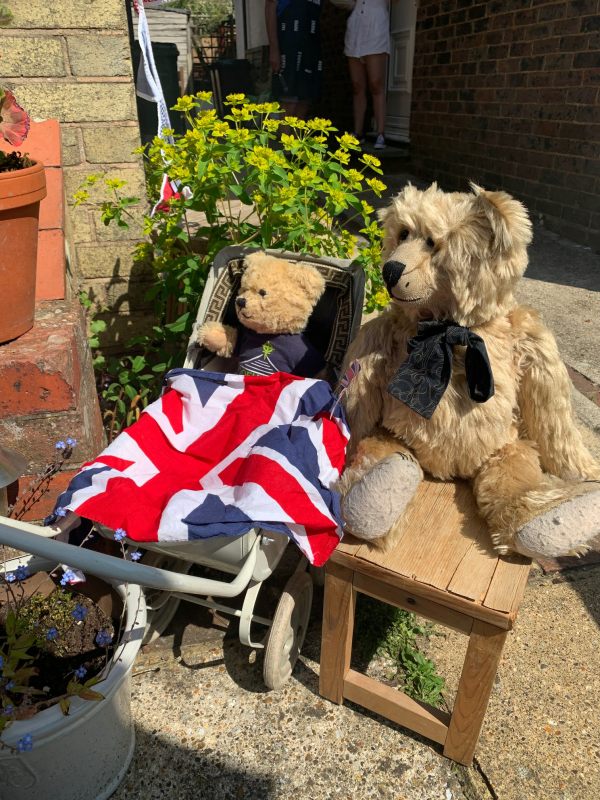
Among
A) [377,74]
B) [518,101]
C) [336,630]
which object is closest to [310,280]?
[336,630]

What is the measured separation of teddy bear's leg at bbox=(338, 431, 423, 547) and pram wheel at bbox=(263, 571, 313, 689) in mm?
396

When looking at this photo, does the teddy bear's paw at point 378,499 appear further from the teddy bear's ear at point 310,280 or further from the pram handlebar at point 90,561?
the teddy bear's ear at point 310,280

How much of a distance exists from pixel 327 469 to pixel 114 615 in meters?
0.75

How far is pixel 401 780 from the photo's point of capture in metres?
1.68

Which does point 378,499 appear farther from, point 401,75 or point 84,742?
point 401,75

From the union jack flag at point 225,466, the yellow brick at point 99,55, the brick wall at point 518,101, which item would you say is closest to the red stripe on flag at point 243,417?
the union jack flag at point 225,466

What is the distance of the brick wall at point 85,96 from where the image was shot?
261 centimetres

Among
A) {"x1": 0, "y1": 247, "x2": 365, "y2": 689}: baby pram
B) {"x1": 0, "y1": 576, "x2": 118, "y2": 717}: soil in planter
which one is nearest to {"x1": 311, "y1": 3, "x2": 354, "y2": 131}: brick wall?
{"x1": 0, "y1": 247, "x2": 365, "y2": 689}: baby pram

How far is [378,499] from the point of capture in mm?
1611

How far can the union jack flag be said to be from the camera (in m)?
1.54

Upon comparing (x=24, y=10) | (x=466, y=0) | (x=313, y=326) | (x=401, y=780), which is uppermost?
(x=466, y=0)

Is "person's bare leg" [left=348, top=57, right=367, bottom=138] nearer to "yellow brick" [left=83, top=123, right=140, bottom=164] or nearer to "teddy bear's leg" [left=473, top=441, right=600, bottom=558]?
"yellow brick" [left=83, top=123, right=140, bottom=164]

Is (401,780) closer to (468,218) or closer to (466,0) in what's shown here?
(468,218)

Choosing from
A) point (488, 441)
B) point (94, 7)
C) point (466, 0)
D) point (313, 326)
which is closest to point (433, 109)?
point (466, 0)
